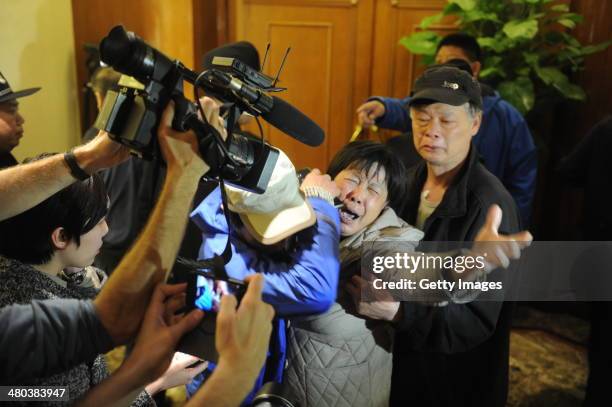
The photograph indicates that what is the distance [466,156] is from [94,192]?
0.83 metres

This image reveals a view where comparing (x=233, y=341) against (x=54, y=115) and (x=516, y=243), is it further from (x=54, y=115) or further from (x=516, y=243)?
(x=54, y=115)

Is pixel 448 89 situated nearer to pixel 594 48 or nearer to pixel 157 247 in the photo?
pixel 157 247

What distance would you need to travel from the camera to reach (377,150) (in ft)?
3.53

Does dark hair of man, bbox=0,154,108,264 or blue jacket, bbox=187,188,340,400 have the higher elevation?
dark hair of man, bbox=0,154,108,264

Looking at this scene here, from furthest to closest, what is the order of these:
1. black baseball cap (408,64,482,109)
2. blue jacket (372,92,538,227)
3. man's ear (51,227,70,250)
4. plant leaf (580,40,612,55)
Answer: plant leaf (580,40,612,55) < blue jacket (372,92,538,227) < black baseball cap (408,64,482,109) < man's ear (51,227,70,250)

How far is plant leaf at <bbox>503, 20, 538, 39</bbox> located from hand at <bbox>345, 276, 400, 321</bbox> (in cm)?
173

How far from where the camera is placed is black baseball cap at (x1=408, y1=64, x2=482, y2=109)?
3.94ft

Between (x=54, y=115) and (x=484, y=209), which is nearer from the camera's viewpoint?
(x=484, y=209)

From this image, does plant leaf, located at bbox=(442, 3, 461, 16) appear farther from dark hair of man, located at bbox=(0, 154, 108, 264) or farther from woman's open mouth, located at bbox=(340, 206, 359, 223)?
dark hair of man, located at bbox=(0, 154, 108, 264)

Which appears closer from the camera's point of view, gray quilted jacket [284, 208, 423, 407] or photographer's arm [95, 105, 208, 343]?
photographer's arm [95, 105, 208, 343]

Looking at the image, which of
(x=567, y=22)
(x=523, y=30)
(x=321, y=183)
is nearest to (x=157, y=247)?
(x=321, y=183)

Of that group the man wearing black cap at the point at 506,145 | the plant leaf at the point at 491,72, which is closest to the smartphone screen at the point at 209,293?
the man wearing black cap at the point at 506,145

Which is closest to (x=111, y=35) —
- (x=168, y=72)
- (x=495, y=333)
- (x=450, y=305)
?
(x=168, y=72)

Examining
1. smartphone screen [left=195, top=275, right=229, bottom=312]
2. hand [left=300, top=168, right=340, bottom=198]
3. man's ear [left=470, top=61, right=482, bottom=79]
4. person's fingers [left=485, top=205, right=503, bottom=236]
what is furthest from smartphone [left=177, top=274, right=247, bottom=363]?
Answer: man's ear [left=470, top=61, right=482, bottom=79]
